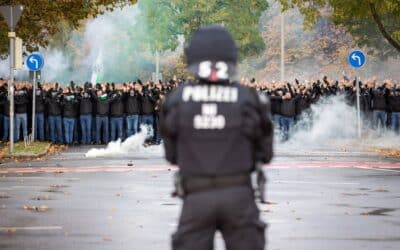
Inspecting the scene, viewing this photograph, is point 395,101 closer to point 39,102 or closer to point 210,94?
point 39,102

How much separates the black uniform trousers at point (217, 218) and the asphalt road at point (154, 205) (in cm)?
509

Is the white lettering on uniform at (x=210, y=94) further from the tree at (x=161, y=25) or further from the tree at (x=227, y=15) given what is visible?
the tree at (x=161, y=25)

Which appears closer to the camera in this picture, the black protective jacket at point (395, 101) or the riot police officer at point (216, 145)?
the riot police officer at point (216, 145)

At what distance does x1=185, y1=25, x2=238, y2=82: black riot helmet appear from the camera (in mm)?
7230

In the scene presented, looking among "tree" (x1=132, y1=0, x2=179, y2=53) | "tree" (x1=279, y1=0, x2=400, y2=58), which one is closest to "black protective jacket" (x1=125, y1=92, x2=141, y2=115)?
"tree" (x1=279, y1=0, x2=400, y2=58)

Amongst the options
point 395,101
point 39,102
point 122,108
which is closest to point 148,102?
point 122,108

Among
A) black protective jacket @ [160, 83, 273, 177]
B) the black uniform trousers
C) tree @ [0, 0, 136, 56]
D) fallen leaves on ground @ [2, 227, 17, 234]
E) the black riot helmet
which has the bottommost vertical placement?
fallen leaves on ground @ [2, 227, 17, 234]

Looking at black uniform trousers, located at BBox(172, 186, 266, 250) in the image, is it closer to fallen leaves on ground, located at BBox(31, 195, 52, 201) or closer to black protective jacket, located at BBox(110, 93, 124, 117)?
fallen leaves on ground, located at BBox(31, 195, 52, 201)

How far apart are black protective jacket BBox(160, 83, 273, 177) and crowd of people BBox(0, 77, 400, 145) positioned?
31638 mm

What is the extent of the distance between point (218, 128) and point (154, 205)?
9.91 m

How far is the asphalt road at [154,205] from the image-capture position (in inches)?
510

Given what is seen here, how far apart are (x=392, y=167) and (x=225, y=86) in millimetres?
19401

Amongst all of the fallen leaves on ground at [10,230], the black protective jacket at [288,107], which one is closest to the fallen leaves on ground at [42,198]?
the fallen leaves on ground at [10,230]

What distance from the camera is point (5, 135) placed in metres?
39.5
